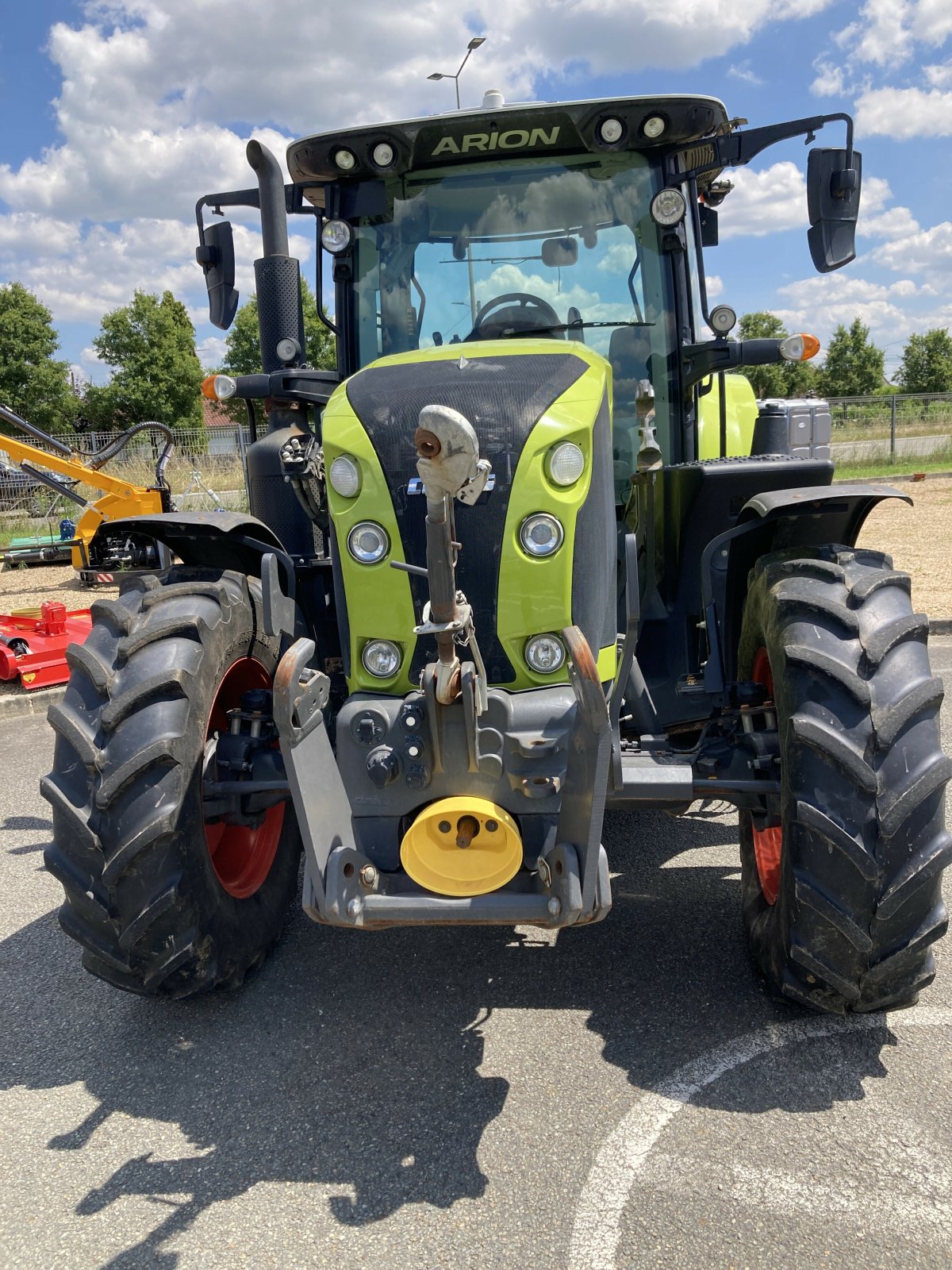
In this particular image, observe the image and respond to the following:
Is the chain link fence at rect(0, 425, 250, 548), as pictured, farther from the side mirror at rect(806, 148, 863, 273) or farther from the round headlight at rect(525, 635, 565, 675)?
the round headlight at rect(525, 635, 565, 675)

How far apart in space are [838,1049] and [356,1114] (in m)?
1.42

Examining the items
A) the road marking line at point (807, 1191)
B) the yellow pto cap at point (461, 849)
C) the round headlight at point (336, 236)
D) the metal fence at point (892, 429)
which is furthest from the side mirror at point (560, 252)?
the metal fence at point (892, 429)

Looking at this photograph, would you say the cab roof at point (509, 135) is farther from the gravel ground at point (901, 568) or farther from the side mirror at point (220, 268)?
the gravel ground at point (901, 568)

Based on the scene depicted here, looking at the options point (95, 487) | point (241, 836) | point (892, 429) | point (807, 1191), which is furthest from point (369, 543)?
point (892, 429)

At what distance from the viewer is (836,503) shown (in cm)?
320

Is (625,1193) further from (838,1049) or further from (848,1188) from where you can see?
(838,1049)

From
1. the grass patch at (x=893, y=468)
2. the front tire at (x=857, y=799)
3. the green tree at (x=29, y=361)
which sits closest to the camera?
the front tire at (x=857, y=799)

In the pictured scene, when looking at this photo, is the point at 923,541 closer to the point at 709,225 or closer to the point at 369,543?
the point at 709,225

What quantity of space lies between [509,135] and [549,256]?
49cm

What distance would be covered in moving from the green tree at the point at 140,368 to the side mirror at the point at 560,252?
38.2 metres

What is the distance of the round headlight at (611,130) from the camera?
3918 mm

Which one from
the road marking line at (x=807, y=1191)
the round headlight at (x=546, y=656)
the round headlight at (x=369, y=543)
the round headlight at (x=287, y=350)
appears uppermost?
the round headlight at (x=287, y=350)

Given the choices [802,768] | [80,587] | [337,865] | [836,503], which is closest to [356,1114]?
[337,865]

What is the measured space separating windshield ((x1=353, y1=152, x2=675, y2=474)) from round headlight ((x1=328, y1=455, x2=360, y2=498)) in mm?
1424
